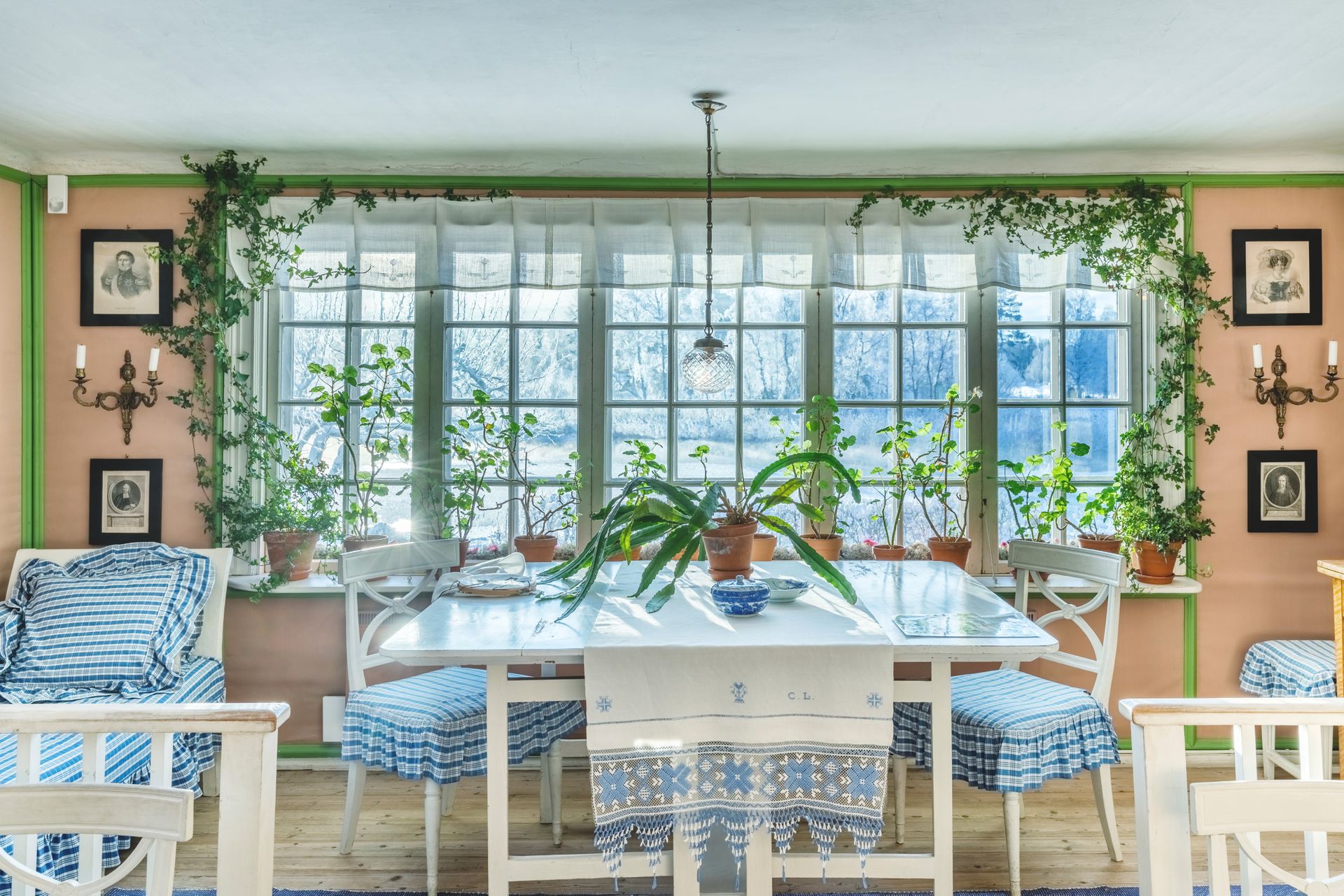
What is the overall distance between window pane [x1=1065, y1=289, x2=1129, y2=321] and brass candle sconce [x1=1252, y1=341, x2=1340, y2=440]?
1.85 feet

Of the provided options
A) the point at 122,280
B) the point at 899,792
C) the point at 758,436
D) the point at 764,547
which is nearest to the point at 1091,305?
the point at 758,436

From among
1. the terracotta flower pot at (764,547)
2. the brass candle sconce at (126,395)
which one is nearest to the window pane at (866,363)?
the terracotta flower pot at (764,547)

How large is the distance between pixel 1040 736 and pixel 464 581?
1.85 meters

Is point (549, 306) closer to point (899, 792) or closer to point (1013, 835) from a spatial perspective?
point (899, 792)

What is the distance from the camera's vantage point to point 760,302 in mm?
3986

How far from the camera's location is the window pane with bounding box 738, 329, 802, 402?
3.99m

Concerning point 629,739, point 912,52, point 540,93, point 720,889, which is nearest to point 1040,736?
point 720,889

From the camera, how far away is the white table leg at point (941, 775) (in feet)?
7.79

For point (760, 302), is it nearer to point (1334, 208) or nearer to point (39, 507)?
point (1334, 208)

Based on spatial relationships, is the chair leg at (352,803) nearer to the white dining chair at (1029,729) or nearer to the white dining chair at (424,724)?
the white dining chair at (424,724)

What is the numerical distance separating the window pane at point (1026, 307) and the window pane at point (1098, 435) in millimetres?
Answer: 428

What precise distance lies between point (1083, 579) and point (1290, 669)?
3.13 feet

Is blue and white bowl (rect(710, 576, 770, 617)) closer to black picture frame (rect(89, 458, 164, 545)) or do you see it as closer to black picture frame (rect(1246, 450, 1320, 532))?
black picture frame (rect(1246, 450, 1320, 532))

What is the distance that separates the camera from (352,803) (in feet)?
9.74
